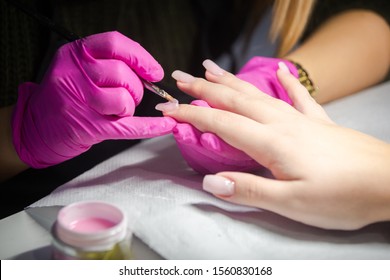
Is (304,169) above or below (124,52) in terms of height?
below

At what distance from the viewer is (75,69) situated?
1.90 ft

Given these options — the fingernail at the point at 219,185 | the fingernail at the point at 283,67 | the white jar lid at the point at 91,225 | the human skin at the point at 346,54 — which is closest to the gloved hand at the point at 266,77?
the fingernail at the point at 283,67

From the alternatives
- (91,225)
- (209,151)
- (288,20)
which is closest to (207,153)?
(209,151)

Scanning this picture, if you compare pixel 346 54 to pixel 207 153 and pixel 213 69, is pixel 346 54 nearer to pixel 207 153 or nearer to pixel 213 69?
pixel 213 69

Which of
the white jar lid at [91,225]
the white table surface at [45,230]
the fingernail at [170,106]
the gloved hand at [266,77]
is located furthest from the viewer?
the gloved hand at [266,77]

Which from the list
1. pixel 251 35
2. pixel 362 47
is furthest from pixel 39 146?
pixel 362 47

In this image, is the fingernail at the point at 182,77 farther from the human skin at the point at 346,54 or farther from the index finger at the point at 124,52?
the human skin at the point at 346,54

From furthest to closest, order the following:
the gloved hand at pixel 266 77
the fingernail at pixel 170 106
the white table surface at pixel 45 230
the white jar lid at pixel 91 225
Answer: the gloved hand at pixel 266 77 < the fingernail at pixel 170 106 < the white table surface at pixel 45 230 < the white jar lid at pixel 91 225

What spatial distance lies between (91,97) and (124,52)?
0.23 ft

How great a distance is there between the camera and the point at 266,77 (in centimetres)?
76

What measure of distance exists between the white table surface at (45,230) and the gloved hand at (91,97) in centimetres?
11

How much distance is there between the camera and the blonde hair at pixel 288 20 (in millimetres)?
839

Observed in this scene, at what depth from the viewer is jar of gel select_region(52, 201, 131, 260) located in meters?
0.41

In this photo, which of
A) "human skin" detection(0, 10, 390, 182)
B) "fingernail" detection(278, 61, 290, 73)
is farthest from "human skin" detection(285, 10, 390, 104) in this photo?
"fingernail" detection(278, 61, 290, 73)
